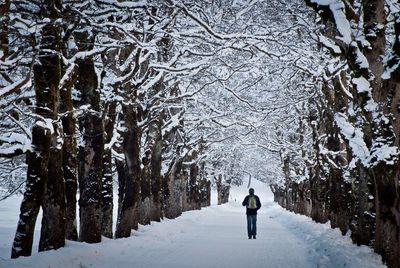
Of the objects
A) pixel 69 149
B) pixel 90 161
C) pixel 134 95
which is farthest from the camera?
pixel 134 95

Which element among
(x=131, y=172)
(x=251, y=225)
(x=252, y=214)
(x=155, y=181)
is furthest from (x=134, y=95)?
(x=155, y=181)

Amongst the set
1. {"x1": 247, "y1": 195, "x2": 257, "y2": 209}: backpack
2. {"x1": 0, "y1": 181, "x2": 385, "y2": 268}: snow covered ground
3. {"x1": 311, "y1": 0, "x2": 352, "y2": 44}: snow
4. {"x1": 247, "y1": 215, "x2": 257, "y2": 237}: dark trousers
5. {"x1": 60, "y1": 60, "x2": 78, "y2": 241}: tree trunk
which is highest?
{"x1": 311, "y1": 0, "x2": 352, "y2": 44}: snow

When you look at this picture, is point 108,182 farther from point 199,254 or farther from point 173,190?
point 173,190

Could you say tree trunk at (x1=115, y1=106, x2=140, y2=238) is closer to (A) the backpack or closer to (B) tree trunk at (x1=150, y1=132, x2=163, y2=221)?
(A) the backpack

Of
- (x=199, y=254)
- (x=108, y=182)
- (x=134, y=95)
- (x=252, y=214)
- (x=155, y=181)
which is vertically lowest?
(x=199, y=254)

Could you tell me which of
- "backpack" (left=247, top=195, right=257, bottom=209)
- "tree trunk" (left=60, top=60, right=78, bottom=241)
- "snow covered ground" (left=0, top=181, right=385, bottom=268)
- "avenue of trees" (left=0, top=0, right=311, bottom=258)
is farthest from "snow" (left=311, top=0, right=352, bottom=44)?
"backpack" (left=247, top=195, right=257, bottom=209)

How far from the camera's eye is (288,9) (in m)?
13.8

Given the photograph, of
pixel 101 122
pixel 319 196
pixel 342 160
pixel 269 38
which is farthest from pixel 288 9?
pixel 319 196

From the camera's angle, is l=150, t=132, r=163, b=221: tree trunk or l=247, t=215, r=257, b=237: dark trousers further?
l=150, t=132, r=163, b=221: tree trunk

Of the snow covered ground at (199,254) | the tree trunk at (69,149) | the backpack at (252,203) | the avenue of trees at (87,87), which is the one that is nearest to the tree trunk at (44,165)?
the avenue of trees at (87,87)

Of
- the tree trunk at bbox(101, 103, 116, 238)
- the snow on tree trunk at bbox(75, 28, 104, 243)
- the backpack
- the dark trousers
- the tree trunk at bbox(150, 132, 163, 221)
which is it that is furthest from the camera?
the tree trunk at bbox(150, 132, 163, 221)

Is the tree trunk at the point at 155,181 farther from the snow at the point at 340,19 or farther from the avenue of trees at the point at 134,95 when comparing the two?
the snow at the point at 340,19

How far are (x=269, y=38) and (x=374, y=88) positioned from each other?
3.56 metres

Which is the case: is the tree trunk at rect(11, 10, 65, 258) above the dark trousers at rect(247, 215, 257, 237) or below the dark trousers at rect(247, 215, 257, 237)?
above
